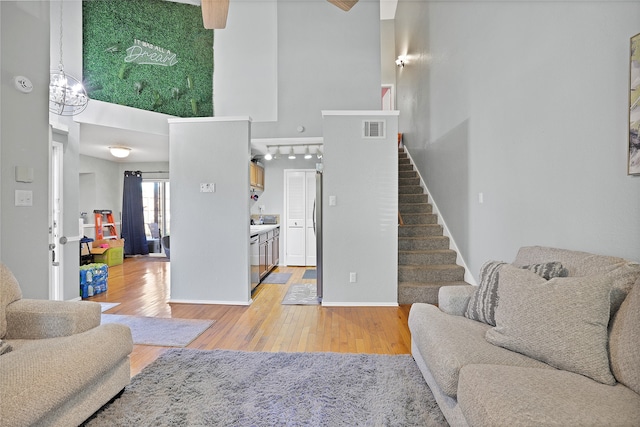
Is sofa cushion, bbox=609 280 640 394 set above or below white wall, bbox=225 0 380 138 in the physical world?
below

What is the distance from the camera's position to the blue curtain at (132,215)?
741 cm

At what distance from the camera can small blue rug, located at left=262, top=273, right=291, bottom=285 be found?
16.9 ft

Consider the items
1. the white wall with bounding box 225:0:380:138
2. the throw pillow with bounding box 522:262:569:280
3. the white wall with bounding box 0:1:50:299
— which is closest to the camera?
the throw pillow with bounding box 522:262:569:280

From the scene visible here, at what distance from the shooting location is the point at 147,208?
7914 millimetres

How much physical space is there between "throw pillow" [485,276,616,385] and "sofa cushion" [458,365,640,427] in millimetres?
72

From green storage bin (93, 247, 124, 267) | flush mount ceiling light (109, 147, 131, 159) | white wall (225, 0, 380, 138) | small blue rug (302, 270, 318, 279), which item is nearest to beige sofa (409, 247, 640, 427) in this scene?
small blue rug (302, 270, 318, 279)

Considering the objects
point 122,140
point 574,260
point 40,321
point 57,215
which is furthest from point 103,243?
point 574,260

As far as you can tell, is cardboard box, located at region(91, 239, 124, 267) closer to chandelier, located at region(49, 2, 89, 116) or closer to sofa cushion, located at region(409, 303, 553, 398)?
chandelier, located at region(49, 2, 89, 116)

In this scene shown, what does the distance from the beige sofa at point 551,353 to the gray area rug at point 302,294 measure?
2330mm

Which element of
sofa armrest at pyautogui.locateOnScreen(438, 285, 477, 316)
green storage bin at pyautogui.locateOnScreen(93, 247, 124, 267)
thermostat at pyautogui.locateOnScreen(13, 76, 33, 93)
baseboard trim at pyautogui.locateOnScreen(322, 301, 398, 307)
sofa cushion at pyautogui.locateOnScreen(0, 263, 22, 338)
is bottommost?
baseboard trim at pyautogui.locateOnScreen(322, 301, 398, 307)

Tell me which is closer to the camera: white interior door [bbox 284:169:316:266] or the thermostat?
the thermostat

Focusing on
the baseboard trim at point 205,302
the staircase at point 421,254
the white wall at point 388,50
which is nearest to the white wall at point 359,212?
the staircase at point 421,254

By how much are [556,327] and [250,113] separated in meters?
5.53

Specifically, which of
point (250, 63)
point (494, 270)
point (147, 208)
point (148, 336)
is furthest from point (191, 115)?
point (494, 270)
